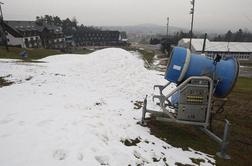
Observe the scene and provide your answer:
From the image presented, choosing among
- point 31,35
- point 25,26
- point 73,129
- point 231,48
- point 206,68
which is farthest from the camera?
point 231,48

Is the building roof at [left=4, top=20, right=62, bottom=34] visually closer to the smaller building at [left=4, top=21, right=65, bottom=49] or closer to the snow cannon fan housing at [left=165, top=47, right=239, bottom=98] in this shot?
the smaller building at [left=4, top=21, right=65, bottom=49]

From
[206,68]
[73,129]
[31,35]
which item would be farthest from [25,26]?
[206,68]

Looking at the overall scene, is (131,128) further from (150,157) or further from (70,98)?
(70,98)

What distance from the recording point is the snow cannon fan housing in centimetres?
636

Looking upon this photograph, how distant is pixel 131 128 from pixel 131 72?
8639 mm

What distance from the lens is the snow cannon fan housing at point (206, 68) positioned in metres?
6.36

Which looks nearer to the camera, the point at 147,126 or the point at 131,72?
the point at 147,126

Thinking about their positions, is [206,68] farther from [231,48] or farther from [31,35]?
[231,48]

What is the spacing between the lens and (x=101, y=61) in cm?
1638

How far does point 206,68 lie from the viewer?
21.0 ft

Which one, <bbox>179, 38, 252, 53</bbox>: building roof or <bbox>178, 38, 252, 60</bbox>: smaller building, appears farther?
<bbox>178, 38, 252, 60</bbox>: smaller building

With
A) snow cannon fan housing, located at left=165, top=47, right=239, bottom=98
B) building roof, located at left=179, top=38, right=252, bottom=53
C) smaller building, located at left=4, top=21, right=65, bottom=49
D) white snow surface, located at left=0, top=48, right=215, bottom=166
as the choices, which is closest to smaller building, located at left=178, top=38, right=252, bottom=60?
building roof, located at left=179, top=38, right=252, bottom=53

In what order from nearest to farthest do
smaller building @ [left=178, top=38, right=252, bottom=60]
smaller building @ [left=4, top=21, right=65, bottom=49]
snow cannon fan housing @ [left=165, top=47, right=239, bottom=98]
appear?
1. snow cannon fan housing @ [left=165, top=47, right=239, bottom=98]
2. smaller building @ [left=4, top=21, right=65, bottom=49]
3. smaller building @ [left=178, top=38, right=252, bottom=60]

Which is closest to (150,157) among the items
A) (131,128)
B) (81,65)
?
(131,128)
